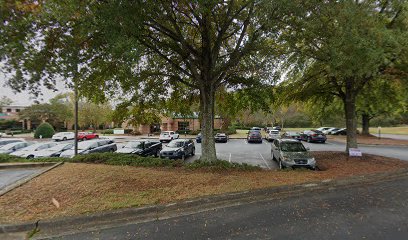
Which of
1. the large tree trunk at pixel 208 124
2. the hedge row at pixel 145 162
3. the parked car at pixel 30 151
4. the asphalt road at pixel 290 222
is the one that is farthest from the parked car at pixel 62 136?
the asphalt road at pixel 290 222

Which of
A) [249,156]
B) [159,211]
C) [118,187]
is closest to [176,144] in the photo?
[249,156]

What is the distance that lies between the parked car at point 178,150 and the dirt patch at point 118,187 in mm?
5257

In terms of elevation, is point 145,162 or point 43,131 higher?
point 43,131

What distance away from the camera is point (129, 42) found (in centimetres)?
557

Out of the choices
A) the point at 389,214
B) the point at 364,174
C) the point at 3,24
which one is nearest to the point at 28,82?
the point at 3,24

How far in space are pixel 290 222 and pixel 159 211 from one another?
2.88m

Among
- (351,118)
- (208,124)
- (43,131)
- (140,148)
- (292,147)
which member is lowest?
(140,148)

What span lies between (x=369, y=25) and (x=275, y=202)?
637 centimetres

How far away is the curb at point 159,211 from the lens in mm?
4516

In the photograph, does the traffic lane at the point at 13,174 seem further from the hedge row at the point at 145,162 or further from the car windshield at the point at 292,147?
the car windshield at the point at 292,147

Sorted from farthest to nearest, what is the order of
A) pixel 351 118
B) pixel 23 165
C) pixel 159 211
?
pixel 351 118
pixel 23 165
pixel 159 211

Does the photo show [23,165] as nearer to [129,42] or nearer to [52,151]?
[52,151]

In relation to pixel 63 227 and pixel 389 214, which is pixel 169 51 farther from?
pixel 389 214

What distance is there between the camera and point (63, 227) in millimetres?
4555
